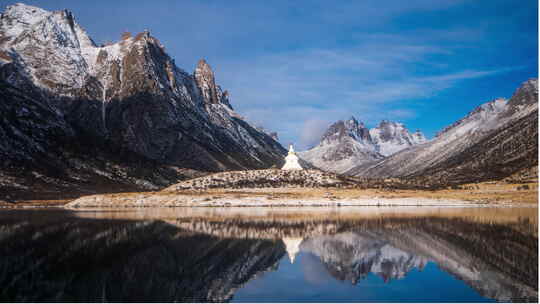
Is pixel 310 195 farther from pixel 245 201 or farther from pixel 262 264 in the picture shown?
pixel 262 264

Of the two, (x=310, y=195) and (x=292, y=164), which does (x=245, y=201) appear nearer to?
(x=310, y=195)

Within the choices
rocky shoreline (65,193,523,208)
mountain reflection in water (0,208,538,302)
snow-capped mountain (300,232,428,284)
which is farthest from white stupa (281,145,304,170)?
snow-capped mountain (300,232,428,284)

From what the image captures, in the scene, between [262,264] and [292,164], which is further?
[292,164]

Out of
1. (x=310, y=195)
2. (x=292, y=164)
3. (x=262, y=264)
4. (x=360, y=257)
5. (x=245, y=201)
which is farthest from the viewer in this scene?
(x=292, y=164)

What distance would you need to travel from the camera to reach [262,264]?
3359cm

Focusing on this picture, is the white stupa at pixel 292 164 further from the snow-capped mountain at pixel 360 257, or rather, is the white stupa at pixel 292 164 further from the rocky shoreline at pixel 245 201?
the snow-capped mountain at pixel 360 257

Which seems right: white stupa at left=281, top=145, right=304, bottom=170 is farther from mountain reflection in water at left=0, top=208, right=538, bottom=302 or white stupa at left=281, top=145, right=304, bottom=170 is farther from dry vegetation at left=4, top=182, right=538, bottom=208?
mountain reflection in water at left=0, top=208, right=538, bottom=302

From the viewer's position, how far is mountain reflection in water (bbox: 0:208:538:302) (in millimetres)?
24891

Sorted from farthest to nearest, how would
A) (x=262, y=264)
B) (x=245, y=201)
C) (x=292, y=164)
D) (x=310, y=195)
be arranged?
(x=292, y=164), (x=310, y=195), (x=245, y=201), (x=262, y=264)

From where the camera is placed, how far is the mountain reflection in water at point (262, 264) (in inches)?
980

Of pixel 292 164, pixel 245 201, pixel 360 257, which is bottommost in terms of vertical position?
pixel 360 257

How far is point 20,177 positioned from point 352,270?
167076 mm

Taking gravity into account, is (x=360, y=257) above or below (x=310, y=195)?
below

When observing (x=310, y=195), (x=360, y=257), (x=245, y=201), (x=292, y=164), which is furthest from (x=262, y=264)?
(x=292, y=164)
